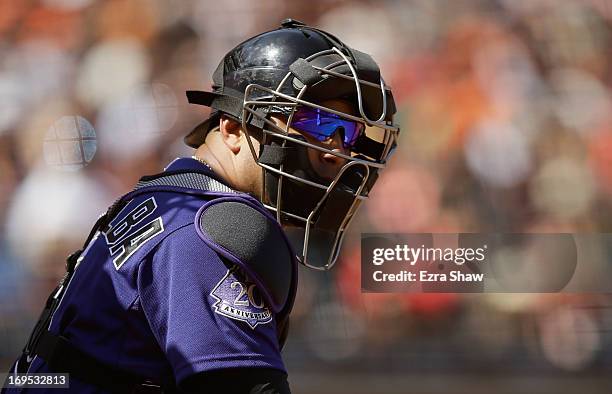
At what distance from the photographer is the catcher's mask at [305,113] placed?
6.57ft

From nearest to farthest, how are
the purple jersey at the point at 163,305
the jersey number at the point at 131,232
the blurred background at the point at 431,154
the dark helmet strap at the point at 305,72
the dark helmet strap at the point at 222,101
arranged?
the purple jersey at the point at 163,305
the jersey number at the point at 131,232
the dark helmet strap at the point at 305,72
the dark helmet strap at the point at 222,101
the blurred background at the point at 431,154

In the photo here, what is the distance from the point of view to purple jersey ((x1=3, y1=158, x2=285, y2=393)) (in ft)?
5.35

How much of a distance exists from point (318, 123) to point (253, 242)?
1.40 ft

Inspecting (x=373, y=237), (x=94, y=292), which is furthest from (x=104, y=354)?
(x=373, y=237)

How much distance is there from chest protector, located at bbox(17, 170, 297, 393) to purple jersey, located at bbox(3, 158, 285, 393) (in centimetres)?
2

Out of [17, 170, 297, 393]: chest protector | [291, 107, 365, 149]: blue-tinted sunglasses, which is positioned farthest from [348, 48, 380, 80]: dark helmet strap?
[17, 170, 297, 393]: chest protector

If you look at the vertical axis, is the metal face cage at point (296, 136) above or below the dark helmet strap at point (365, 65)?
below

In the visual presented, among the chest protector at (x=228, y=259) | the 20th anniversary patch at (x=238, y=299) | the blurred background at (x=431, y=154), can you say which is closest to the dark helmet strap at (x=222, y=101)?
the chest protector at (x=228, y=259)

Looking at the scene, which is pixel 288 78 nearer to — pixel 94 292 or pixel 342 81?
pixel 342 81

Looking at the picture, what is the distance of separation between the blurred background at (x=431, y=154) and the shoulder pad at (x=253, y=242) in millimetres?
3356

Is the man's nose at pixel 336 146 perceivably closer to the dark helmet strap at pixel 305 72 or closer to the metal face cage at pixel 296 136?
the metal face cage at pixel 296 136

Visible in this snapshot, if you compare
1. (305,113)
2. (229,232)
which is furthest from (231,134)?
(229,232)

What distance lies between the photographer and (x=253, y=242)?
1706 mm

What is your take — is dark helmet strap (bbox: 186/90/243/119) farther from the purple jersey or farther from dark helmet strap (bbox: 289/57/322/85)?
the purple jersey
